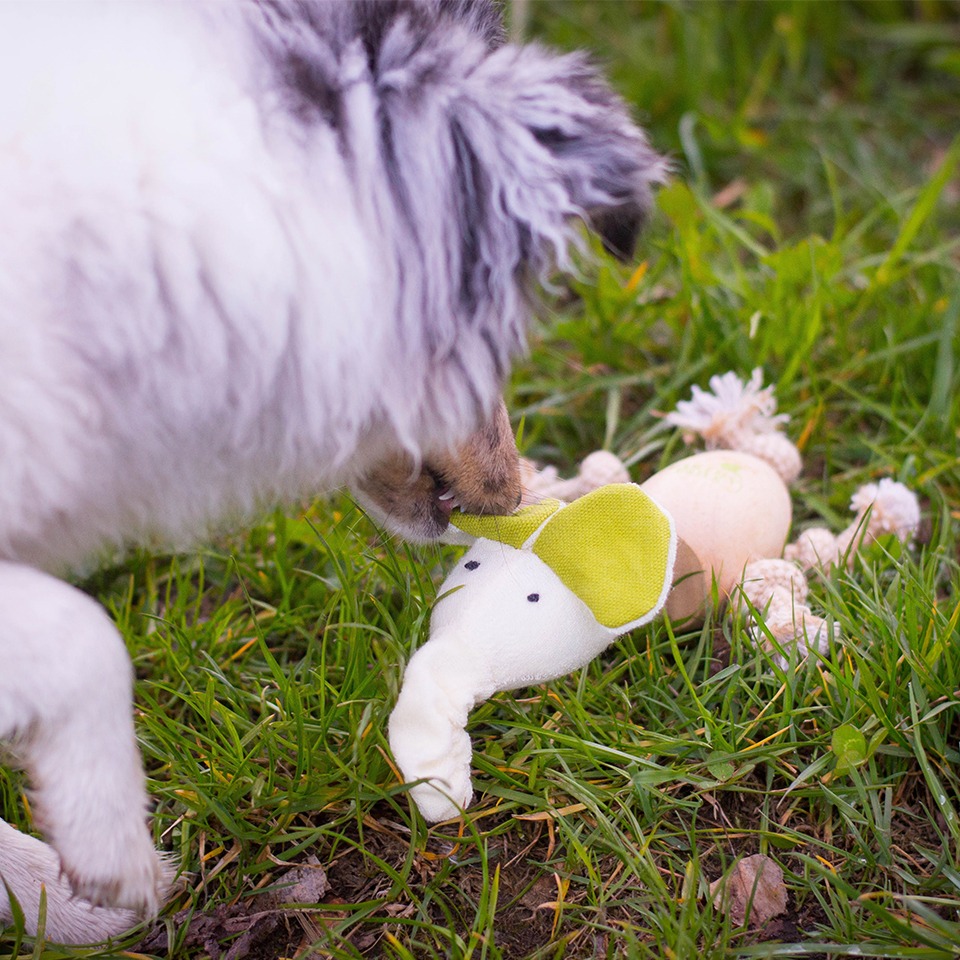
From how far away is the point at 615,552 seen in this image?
6.30ft

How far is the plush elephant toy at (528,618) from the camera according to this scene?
6.04ft

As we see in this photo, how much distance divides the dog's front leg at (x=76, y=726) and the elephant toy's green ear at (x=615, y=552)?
2.55 feet

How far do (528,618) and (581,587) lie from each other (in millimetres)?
112

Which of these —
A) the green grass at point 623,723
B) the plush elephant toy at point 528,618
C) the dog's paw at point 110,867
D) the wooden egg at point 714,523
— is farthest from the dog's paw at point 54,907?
the wooden egg at point 714,523

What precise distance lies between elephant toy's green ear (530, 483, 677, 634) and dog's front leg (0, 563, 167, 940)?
2.55 ft

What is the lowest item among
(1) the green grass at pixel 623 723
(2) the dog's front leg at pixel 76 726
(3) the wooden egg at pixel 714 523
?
(1) the green grass at pixel 623 723

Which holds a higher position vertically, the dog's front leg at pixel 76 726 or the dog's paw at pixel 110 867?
the dog's front leg at pixel 76 726

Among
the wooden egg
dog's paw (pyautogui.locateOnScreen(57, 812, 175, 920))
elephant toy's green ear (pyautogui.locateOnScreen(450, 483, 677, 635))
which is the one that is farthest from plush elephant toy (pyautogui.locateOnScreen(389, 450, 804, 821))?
A: dog's paw (pyautogui.locateOnScreen(57, 812, 175, 920))

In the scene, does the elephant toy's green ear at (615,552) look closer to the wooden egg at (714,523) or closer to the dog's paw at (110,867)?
the wooden egg at (714,523)

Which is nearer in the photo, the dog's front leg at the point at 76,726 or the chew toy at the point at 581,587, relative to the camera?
the dog's front leg at the point at 76,726

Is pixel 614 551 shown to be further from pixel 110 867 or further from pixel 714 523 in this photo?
pixel 110 867

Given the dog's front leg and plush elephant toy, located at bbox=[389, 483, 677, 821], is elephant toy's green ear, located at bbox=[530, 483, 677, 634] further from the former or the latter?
the dog's front leg

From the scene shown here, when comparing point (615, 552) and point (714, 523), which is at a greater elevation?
point (615, 552)

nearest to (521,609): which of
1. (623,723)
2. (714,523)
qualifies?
(623,723)
